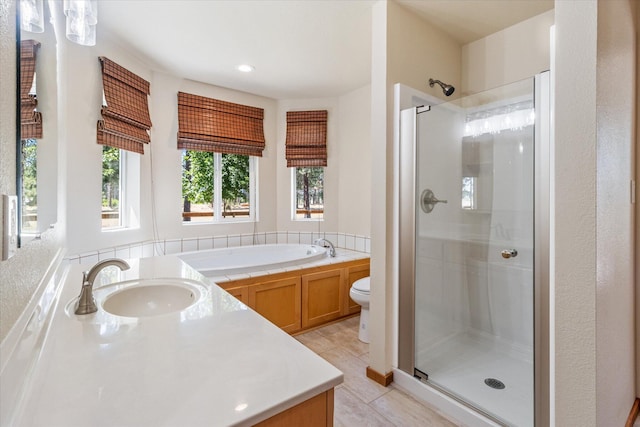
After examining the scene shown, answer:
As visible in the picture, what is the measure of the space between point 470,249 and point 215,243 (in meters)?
2.70

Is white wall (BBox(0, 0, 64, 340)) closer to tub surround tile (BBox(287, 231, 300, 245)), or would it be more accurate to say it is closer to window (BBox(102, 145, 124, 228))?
window (BBox(102, 145, 124, 228))

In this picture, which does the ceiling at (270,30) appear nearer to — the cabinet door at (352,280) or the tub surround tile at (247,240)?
the tub surround tile at (247,240)

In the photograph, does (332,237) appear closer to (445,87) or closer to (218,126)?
(218,126)

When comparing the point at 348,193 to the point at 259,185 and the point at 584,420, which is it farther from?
the point at 584,420

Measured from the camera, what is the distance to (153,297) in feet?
4.84

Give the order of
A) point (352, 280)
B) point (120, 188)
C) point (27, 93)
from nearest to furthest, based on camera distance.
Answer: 1. point (27, 93)
2. point (120, 188)
3. point (352, 280)

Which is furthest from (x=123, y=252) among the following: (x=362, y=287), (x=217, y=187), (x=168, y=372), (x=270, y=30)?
(x=168, y=372)

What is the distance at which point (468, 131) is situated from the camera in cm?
224

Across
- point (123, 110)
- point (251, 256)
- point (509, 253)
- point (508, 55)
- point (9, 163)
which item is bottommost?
point (251, 256)

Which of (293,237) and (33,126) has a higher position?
(33,126)

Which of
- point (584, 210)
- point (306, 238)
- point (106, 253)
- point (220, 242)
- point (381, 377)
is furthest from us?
point (306, 238)

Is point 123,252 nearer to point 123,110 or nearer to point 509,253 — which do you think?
point 123,110

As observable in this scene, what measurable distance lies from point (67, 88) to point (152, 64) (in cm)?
91

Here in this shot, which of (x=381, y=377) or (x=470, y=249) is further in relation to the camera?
(x=470, y=249)
